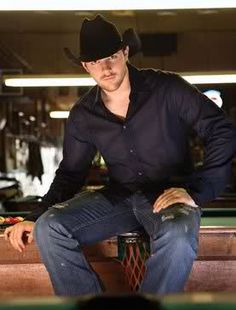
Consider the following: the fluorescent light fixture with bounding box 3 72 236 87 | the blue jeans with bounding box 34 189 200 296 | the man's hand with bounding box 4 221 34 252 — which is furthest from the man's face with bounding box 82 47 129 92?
the fluorescent light fixture with bounding box 3 72 236 87

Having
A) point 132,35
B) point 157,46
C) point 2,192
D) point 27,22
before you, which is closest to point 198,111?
point 132,35

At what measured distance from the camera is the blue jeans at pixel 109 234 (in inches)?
87.5

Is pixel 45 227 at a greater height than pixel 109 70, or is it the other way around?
pixel 109 70

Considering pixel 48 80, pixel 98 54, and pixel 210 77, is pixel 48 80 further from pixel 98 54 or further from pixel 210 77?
pixel 98 54

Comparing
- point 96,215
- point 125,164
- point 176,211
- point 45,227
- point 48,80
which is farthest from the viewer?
point 48,80

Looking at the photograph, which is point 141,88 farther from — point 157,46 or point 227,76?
point 157,46

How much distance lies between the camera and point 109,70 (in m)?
2.68

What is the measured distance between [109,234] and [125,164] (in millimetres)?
352

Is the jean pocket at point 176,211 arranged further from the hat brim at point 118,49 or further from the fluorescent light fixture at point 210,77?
the fluorescent light fixture at point 210,77

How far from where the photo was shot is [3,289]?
10.6ft

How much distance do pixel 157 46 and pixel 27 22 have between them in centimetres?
239
